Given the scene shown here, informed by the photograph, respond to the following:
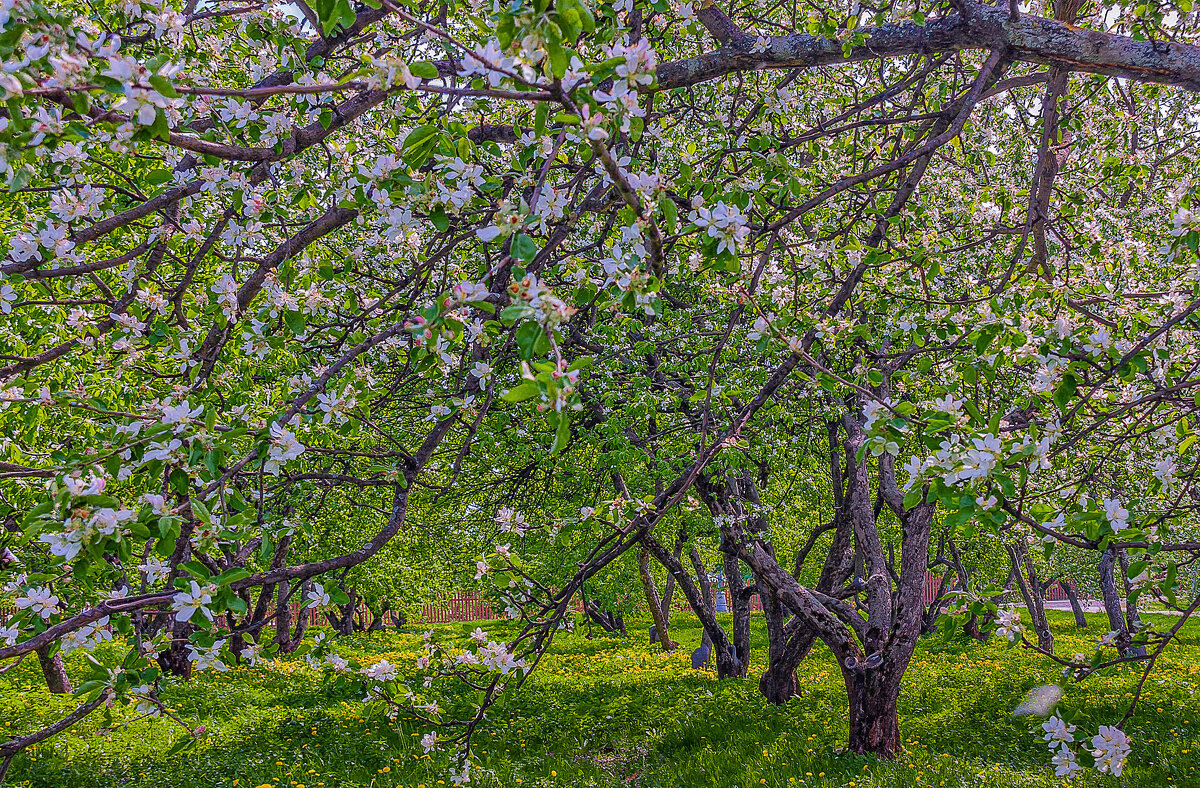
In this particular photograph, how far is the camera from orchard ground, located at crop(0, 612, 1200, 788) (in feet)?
22.6

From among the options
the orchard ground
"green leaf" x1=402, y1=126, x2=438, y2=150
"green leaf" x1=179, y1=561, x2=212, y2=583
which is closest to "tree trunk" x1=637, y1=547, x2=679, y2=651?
the orchard ground

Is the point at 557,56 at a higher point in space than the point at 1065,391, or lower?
higher

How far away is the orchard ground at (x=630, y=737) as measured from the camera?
6883mm

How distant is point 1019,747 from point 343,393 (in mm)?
8428

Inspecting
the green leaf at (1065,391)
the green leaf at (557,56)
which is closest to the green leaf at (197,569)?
the green leaf at (557,56)

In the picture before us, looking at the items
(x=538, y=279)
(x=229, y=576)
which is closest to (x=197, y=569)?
(x=229, y=576)

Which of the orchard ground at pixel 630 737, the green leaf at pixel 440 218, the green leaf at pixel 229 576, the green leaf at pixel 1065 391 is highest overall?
the green leaf at pixel 440 218

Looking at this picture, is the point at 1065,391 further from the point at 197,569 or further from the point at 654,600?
the point at 654,600

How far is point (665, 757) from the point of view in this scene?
786 centimetres

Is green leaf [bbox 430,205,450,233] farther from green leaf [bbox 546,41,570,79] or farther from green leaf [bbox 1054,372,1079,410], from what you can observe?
green leaf [bbox 1054,372,1079,410]

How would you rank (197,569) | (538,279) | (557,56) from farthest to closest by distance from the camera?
(538,279) < (197,569) < (557,56)

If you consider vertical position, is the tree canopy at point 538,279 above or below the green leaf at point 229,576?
above

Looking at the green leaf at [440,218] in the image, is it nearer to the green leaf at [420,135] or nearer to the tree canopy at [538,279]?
the tree canopy at [538,279]

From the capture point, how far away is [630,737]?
8773mm
